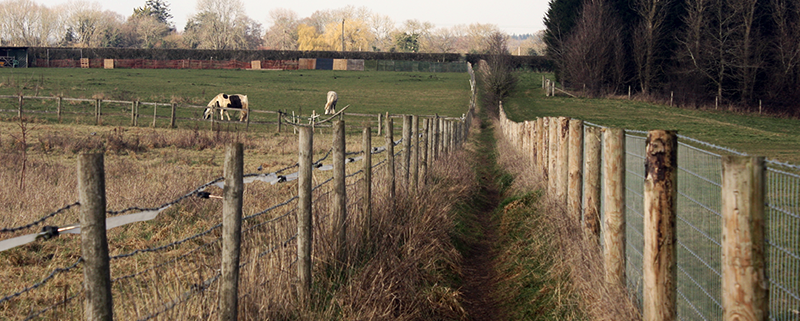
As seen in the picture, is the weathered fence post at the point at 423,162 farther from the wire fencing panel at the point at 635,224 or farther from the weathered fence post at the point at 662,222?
the weathered fence post at the point at 662,222

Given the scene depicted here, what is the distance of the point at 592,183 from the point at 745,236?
2.78 metres

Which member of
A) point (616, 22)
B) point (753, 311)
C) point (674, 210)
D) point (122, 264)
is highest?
point (616, 22)

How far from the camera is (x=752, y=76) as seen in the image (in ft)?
144

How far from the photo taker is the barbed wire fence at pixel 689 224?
2.77 meters

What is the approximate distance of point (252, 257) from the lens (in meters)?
3.87

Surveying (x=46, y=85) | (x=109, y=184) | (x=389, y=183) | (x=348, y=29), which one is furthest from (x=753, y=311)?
(x=348, y=29)

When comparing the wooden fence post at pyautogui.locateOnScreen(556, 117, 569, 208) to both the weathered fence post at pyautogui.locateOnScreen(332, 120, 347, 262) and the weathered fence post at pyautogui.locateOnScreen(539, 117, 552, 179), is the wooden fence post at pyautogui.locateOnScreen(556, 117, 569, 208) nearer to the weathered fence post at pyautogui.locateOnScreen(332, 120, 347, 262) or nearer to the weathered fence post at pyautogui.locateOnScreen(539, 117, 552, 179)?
the weathered fence post at pyautogui.locateOnScreen(539, 117, 552, 179)

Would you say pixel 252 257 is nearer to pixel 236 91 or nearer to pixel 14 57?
pixel 236 91

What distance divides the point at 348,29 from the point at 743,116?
3817 inches

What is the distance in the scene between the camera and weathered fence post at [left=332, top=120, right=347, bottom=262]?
4660 millimetres

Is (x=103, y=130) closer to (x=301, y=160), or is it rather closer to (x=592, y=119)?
(x=301, y=160)

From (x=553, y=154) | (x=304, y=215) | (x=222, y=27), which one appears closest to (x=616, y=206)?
(x=304, y=215)

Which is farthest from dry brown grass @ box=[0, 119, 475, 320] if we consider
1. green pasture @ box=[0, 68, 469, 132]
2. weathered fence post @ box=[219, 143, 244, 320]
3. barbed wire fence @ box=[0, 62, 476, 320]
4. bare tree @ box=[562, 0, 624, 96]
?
bare tree @ box=[562, 0, 624, 96]

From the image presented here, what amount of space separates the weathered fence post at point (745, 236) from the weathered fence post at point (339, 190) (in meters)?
2.70
